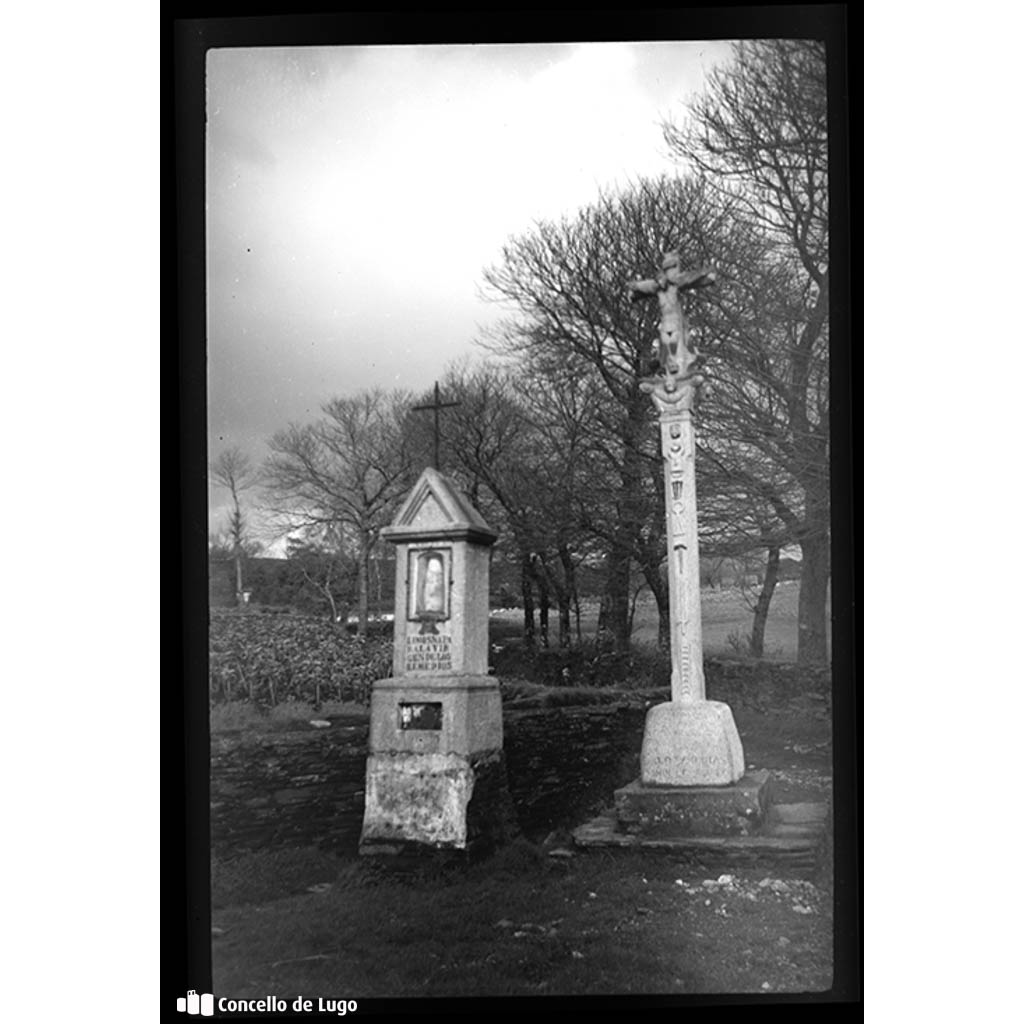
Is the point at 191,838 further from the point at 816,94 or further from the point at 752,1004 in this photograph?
the point at 816,94

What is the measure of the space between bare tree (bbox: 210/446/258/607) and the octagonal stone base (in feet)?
6.33

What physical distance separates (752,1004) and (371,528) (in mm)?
2622

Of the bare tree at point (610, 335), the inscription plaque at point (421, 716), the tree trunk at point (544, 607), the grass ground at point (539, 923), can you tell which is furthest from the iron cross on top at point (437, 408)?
the grass ground at point (539, 923)

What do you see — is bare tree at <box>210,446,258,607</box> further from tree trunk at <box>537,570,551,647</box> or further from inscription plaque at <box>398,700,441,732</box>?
tree trunk at <box>537,570,551,647</box>

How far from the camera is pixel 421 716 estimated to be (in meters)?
5.55

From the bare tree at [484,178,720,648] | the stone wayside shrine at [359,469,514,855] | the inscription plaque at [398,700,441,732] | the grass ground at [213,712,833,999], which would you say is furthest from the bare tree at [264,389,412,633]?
the grass ground at [213,712,833,999]

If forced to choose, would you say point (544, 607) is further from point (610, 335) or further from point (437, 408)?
point (610, 335)

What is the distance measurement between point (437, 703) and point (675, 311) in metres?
2.08

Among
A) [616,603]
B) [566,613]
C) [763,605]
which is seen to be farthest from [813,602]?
[566,613]

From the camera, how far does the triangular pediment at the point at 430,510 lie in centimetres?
562

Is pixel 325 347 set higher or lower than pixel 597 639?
higher

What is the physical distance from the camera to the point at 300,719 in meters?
5.47

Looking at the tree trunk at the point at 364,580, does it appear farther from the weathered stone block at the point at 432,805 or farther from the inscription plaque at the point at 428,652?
the weathered stone block at the point at 432,805

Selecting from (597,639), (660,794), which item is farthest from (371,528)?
(660,794)
